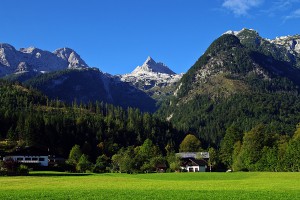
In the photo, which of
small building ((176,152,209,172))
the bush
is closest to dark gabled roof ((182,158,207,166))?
small building ((176,152,209,172))

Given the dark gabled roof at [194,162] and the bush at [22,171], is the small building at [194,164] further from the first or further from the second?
the bush at [22,171]

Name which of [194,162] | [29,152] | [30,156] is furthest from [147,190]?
[194,162]

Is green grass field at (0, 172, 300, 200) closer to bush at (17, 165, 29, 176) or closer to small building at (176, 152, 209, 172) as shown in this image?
bush at (17, 165, 29, 176)

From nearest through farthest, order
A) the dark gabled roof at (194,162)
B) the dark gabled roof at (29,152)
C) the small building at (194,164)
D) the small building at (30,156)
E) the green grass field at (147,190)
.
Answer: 1. the green grass field at (147,190)
2. the small building at (30,156)
3. the dark gabled roof at (29,152)
4. the small building at (194,164)
5. the dark gabled roof at (194,162)

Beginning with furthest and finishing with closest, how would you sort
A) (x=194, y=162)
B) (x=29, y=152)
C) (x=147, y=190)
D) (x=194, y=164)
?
(x=194, y=162) < (x=194, y=164) < (x=29, y=152) < (x=147, y=190)

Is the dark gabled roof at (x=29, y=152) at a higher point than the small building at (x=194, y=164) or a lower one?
higher

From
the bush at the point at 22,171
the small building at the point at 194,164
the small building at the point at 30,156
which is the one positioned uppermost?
the small building at the point at 30,156

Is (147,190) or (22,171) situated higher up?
(22,171)

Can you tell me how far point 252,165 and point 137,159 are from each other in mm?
44533

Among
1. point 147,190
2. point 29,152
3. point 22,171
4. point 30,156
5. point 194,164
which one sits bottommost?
point 194,164

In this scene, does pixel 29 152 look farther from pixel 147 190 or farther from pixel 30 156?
pixel 147 190

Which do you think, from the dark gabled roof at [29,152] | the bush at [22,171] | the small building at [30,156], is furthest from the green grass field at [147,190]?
the dark gabled roof at [29,152]

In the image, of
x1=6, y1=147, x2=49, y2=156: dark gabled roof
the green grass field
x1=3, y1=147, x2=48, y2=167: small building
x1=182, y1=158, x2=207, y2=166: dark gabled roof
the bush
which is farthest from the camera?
x1=182, y1=158, x2=207, y2=166: dark gabled roof

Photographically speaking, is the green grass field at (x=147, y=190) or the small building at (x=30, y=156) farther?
the small building at (x=30, y=156)
